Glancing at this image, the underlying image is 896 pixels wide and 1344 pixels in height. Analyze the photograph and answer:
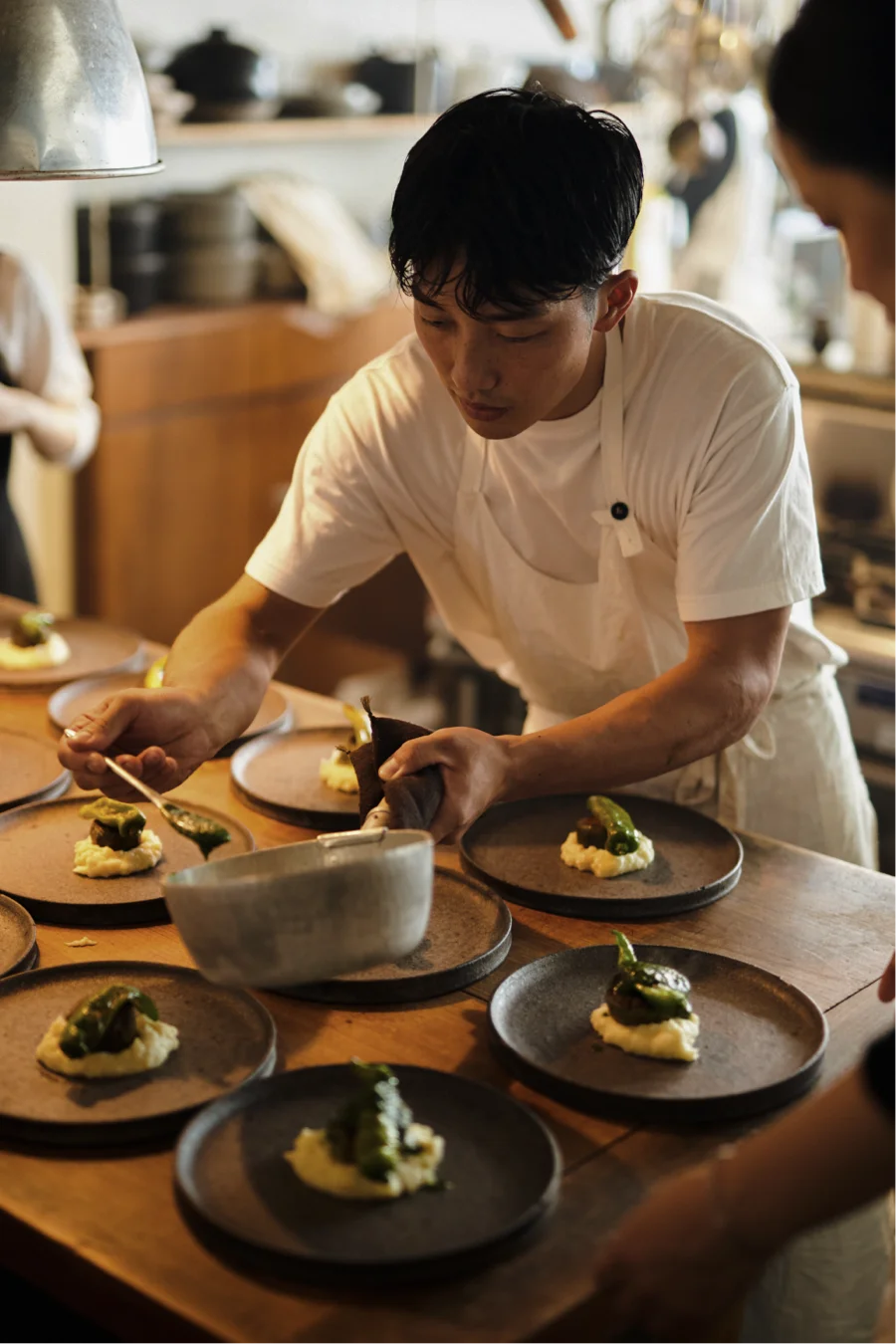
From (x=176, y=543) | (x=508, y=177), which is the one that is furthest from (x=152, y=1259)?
(x=176, y=543)

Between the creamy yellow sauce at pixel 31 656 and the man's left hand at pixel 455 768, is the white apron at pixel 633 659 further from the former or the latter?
the creamy yellow sauce at pixel 31 656

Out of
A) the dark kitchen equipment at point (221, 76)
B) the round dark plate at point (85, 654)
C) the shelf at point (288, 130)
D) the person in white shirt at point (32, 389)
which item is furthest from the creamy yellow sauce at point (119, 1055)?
the dark kitchen equipment at point (221, 76)

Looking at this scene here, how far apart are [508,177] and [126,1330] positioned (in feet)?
3.88

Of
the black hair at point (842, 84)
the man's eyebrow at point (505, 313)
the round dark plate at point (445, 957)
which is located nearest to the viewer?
the black hair at point (842, 84)

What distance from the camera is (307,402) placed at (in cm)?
509

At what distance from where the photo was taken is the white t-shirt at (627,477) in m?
1.90

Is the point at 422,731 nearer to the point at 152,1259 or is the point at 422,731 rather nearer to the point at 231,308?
the point at 152,1259

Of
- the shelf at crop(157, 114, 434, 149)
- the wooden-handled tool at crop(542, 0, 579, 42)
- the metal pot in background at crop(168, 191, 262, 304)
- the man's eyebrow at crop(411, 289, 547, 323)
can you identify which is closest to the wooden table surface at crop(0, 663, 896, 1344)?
the man's eyebrow at crop(411, 289, 547, 323)

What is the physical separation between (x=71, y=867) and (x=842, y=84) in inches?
49.0

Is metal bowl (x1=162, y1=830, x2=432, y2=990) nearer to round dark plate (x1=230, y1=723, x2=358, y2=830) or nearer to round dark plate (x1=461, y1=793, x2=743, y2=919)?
round dark plate (x1=461, y1=793, x2=743, y2=919)

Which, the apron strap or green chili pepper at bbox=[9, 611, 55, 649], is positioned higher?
the apron strap

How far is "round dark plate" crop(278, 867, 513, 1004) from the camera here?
A: 1.58 meters

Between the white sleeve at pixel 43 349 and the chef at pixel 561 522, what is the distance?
1383mm

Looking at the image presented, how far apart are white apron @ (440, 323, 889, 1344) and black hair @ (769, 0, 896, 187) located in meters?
0.83
